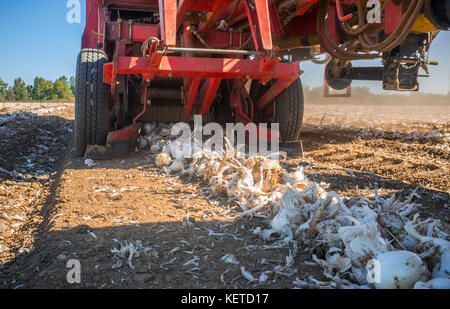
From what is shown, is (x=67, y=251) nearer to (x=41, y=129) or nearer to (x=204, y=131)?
(x=204, y=131)

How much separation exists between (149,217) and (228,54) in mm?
2421

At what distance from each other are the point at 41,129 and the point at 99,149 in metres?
3.16

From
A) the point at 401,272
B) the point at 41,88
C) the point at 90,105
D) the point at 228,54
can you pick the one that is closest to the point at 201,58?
the point at 228,54

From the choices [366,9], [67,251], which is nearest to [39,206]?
[67,251]

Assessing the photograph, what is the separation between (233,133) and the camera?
459 centimetres

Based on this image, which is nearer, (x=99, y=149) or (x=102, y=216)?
(x=102, y=216)

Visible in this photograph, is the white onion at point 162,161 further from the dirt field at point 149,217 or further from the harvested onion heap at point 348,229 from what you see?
the harvested onion heap at point 348,229

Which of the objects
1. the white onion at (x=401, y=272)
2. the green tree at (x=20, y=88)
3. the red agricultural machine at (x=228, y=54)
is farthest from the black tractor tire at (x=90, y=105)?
the green tree at (x=20, y=88)

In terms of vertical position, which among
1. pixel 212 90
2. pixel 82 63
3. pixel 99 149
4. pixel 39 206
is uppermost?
pixel 82 63

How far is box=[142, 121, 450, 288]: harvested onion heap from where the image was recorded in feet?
4.89

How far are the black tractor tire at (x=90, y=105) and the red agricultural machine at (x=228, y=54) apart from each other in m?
0.01

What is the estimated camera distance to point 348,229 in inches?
67.8

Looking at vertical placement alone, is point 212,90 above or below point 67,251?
above
